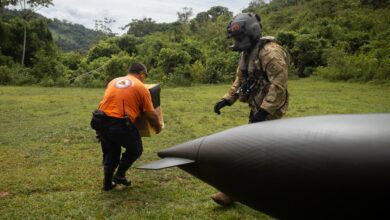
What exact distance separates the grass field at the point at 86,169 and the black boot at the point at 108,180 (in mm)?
95

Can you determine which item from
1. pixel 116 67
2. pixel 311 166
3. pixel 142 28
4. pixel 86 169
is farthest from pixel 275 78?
pixel 142 28

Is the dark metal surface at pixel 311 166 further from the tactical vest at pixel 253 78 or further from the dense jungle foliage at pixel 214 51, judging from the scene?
the dense jungle foliage at pixel 214 51

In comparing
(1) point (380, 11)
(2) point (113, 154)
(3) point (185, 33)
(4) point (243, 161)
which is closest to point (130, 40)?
(3) point (185, 33)


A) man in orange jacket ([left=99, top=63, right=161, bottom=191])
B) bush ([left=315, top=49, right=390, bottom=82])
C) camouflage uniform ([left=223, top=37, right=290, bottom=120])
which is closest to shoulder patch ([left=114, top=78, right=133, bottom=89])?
man in orange jacket ([left=99, top=63, right=161, bottom=191])

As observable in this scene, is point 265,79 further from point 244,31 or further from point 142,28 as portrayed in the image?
point 142,28

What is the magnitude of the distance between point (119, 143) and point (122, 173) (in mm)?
513

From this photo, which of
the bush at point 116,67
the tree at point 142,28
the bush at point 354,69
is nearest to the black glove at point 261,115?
the bush at point 354,69

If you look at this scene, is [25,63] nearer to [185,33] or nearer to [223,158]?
[185,33]

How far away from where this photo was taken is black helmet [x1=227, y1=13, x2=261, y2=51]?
4293 mm

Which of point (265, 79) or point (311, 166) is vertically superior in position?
point (265, 79)

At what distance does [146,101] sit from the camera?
4910 millimetres

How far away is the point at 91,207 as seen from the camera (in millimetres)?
4617

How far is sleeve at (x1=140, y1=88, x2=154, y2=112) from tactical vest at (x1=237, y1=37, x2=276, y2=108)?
107cm

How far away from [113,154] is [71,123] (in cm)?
630
